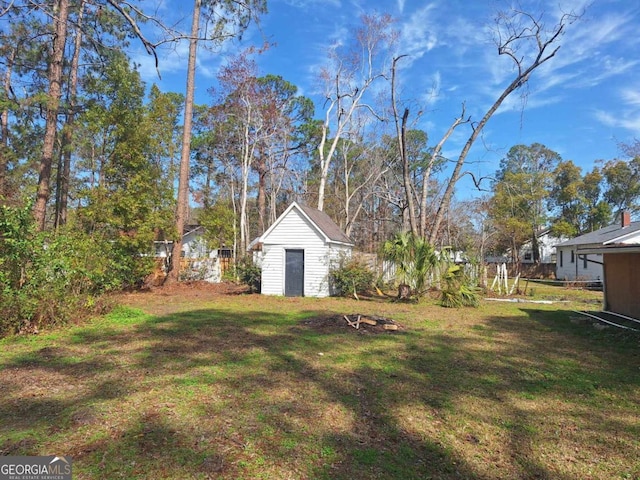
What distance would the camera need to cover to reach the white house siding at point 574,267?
81.0 feet

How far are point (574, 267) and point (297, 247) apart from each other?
22.5m

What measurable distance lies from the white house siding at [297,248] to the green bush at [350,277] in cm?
49

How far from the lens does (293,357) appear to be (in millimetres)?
6348

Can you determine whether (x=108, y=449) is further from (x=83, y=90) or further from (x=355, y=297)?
(x=83, y=90)

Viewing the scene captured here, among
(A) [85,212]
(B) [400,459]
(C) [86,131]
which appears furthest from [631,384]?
(C) [86,131]

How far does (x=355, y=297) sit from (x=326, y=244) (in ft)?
8.39

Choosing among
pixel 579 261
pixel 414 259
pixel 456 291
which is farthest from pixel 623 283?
pixel 579 261

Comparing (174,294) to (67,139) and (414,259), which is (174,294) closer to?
(67,139)

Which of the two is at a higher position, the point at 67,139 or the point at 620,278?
the point at 67,139

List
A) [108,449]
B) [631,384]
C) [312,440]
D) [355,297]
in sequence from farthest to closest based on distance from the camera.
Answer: [355,297] < [631,384] < [312,440] < [108,449]

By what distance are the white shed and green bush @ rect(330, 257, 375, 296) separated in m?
0.35

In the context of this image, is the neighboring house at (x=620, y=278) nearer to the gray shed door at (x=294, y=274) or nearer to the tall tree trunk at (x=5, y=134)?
the gray shed door at (x=294, y=274)
